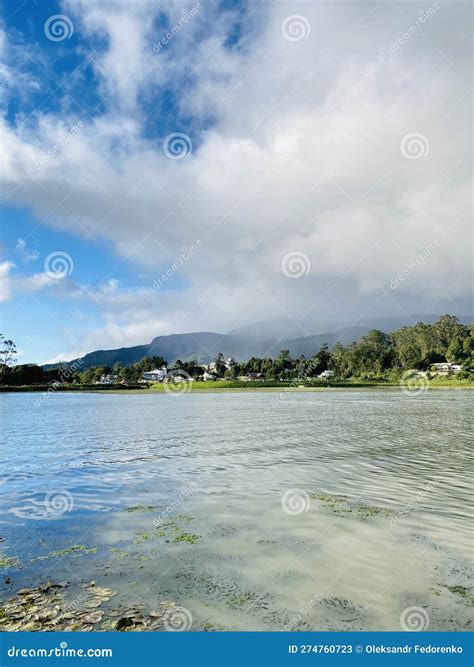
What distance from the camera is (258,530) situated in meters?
13.1

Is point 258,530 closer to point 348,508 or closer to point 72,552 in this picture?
point 348,508

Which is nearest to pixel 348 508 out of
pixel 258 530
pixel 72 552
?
pixel 258 530

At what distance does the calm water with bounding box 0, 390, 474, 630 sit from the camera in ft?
29.1

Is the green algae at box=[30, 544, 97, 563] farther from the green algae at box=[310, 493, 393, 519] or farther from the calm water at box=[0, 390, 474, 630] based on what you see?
the green algae at box=[310, 493, 393, 519]

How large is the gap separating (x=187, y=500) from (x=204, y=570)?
6.59m

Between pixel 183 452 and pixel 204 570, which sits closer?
pixel 204 570

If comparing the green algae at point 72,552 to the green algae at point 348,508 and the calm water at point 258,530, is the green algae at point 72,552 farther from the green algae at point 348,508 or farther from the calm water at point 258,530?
the green algae at point 348,508

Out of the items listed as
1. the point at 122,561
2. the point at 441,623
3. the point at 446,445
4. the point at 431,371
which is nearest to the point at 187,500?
the point at 122,561

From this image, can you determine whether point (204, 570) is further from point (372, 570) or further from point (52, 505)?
point (52, 505)

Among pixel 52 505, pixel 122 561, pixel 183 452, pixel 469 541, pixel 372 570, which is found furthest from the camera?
pixel 183 452

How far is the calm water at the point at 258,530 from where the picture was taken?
8.86 meters

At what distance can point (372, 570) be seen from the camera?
1013 centimetres

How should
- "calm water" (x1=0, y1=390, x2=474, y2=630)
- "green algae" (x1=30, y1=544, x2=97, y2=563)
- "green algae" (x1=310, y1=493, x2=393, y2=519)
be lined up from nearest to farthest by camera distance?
"calm water" (x1=0, y1=390, x2=474, y2=630) < "green algae" (x1=30, y1=544, x2=97, y2=563) < "green algae" (x1=310, y1=493, x2=393, y2=519)

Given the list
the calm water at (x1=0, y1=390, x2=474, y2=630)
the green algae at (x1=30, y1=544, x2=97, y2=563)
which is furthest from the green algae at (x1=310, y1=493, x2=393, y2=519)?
the green algae at (x1=30, y1=544, x2=97, y2=563)
